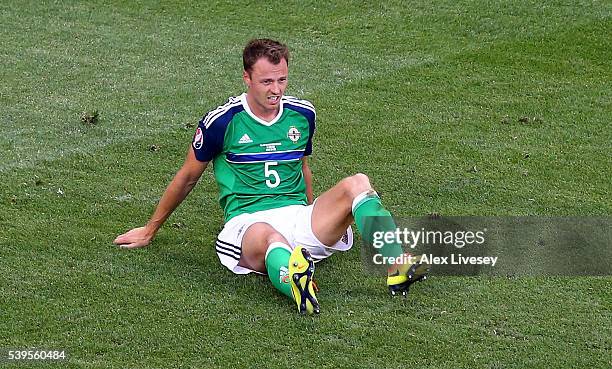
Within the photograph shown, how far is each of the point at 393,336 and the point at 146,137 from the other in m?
3.09

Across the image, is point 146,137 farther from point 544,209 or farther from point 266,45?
point 544,209

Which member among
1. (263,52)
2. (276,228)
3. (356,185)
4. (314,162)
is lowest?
(276,228)

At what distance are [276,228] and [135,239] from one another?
80 cm

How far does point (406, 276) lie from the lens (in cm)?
548

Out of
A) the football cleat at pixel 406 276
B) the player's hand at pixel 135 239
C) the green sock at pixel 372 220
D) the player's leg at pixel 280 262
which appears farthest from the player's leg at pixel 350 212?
the player's hand at pixel 135 239

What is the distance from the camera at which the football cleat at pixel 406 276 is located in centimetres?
545

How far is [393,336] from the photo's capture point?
5145 millimetres

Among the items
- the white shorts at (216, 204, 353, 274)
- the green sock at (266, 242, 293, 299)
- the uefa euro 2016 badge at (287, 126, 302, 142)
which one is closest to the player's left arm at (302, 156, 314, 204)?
the uefa euro 2016 badge at (287, 126, 302, 142)

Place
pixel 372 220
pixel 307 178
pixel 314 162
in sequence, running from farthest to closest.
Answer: pixel 314 162 < pixel 307 178 < pixel 372 220

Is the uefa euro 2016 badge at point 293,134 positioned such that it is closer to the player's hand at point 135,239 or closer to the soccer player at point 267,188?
the soccer player at point 267,188

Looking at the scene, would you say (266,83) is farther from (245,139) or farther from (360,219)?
(360,219)

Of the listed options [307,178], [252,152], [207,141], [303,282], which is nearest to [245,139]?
[252,152]

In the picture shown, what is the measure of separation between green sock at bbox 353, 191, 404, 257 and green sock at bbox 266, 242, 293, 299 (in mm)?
380

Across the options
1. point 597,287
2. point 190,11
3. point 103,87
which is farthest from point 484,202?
point 190,11
